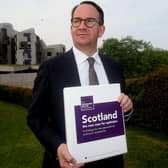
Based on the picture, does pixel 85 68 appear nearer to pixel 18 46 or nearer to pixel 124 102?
pixel 124 102

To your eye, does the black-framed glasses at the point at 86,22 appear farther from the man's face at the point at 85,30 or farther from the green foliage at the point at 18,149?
the green foliage at the point at 18,149

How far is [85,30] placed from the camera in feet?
8.50

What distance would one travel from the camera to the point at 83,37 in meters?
2.59

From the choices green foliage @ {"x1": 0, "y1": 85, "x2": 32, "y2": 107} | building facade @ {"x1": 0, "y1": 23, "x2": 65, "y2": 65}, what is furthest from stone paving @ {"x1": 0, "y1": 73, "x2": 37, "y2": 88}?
building facade @ {"x1": 0, "y1": 23, "x2": 65, "y2": 65}

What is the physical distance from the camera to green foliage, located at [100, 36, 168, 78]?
6738 centimetres

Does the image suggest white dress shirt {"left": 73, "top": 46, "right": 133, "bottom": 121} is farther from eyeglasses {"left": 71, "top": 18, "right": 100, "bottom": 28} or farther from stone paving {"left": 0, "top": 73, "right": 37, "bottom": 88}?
stone paving {"left": 0, "top": 73, "right": 37, "bottom": 88}

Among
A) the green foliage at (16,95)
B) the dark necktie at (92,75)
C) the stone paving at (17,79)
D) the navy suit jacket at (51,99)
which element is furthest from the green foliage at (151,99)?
the stone paving at (17,79)

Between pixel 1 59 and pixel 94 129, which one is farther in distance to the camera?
pixel 1 59

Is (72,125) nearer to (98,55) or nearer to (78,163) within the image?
(78,163)

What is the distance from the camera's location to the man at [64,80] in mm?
2479

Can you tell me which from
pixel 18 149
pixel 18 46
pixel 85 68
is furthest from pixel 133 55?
pixel 85 68

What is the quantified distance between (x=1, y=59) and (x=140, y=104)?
6954 cm

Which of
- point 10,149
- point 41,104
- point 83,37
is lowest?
point 10,149

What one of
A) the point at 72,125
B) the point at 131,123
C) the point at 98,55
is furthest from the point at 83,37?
the point at 131,123
